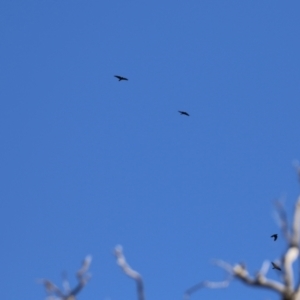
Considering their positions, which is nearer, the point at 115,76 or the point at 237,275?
the point at 237,275

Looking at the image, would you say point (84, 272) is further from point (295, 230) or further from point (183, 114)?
point (183, 114)

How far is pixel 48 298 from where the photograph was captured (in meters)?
11.4

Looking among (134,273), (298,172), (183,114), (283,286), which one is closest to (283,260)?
(283,286)

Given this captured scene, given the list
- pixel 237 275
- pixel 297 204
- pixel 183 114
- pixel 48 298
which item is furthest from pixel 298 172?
pixel 183 114

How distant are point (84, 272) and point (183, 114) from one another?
20.5 metres

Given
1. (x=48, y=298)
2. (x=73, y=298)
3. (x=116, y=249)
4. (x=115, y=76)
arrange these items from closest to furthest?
(x=116, y=249) → (x=73, y=298) → (x=48, y=298) → (x=115, y=76)

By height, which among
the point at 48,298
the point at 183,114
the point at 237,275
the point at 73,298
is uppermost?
the point at 237,275

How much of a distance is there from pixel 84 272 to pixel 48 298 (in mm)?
1210

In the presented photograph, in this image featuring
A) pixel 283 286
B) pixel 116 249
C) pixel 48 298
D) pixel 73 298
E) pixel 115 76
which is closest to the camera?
pixel 283 286

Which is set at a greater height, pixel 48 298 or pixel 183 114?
pixel 48 298

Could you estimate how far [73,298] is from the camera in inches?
414

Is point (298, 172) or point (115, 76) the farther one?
point (115, 76)

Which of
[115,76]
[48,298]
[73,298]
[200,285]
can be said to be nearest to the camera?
[200,285]

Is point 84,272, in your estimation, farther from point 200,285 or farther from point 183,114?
point 183,114
